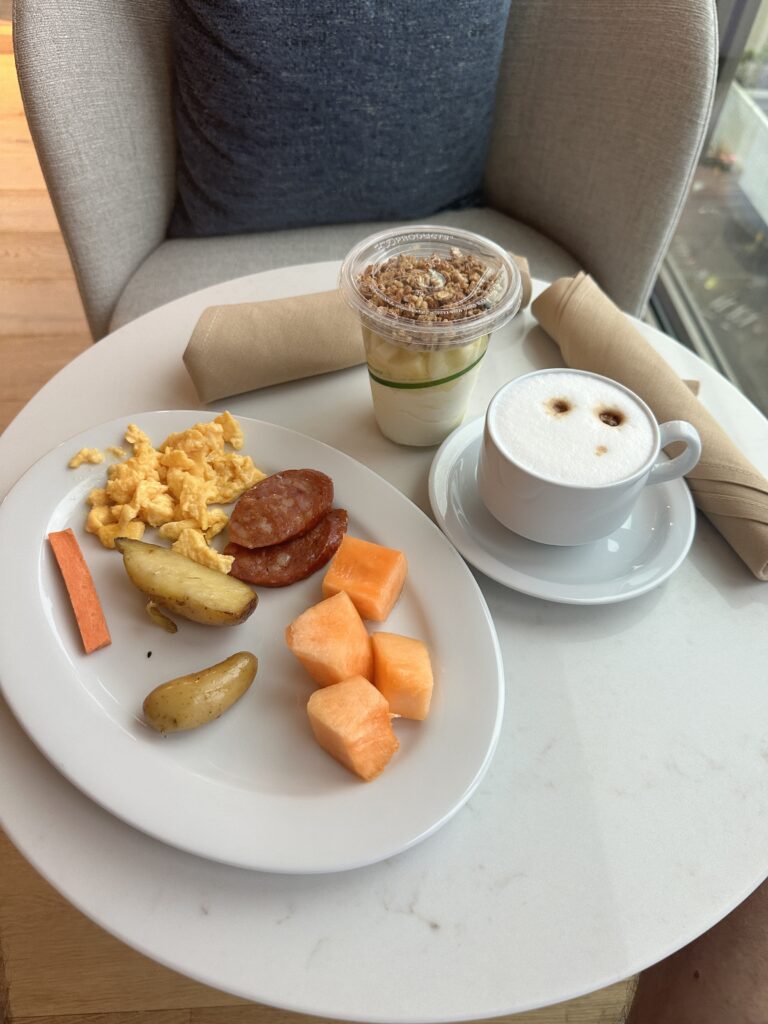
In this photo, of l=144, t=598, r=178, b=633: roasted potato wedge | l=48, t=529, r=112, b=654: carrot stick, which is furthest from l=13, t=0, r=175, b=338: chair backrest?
l=144, t=598, r=178, b=633: roasted potato wedge

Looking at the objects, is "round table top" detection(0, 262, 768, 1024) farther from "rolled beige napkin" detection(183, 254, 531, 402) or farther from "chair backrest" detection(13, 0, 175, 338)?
"chair backrest" detection(13, 0, 175, 338)

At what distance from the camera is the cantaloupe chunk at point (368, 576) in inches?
33.7

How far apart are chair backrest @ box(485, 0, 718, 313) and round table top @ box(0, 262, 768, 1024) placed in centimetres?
93

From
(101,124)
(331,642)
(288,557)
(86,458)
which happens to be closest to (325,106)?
(101,124)

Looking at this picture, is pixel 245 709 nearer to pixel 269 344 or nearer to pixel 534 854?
pixel 534 854

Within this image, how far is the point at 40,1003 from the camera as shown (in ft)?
3.80

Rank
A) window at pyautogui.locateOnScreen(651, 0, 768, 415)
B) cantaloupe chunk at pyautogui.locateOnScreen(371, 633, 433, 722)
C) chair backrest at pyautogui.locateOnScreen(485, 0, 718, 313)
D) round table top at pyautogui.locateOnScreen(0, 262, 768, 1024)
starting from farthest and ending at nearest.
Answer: window at pyautogui.locateOnScreen(651, 0, 768, 415)
chair backrest at pyautogui.locateOnScreen(485, 0, 718, 313)
cantaloupe chunk at pyautogui.locateOnScreen(371, 633, 433, 722)
round table top at pyautogui.locateOnScreen(0, 262, 768, 1024)

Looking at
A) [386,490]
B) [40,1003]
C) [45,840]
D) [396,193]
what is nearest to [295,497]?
[386,490]

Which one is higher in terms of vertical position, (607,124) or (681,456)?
(607,124)

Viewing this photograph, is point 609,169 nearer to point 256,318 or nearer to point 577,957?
point 256,318

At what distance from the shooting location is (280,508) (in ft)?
3.11

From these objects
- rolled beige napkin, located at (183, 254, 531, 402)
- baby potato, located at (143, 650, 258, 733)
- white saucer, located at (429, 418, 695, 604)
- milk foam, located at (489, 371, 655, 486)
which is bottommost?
baby potato, located at (143, 650, 258, 733)

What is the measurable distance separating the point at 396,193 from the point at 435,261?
2.66 feet

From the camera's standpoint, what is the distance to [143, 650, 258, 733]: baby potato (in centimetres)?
76
